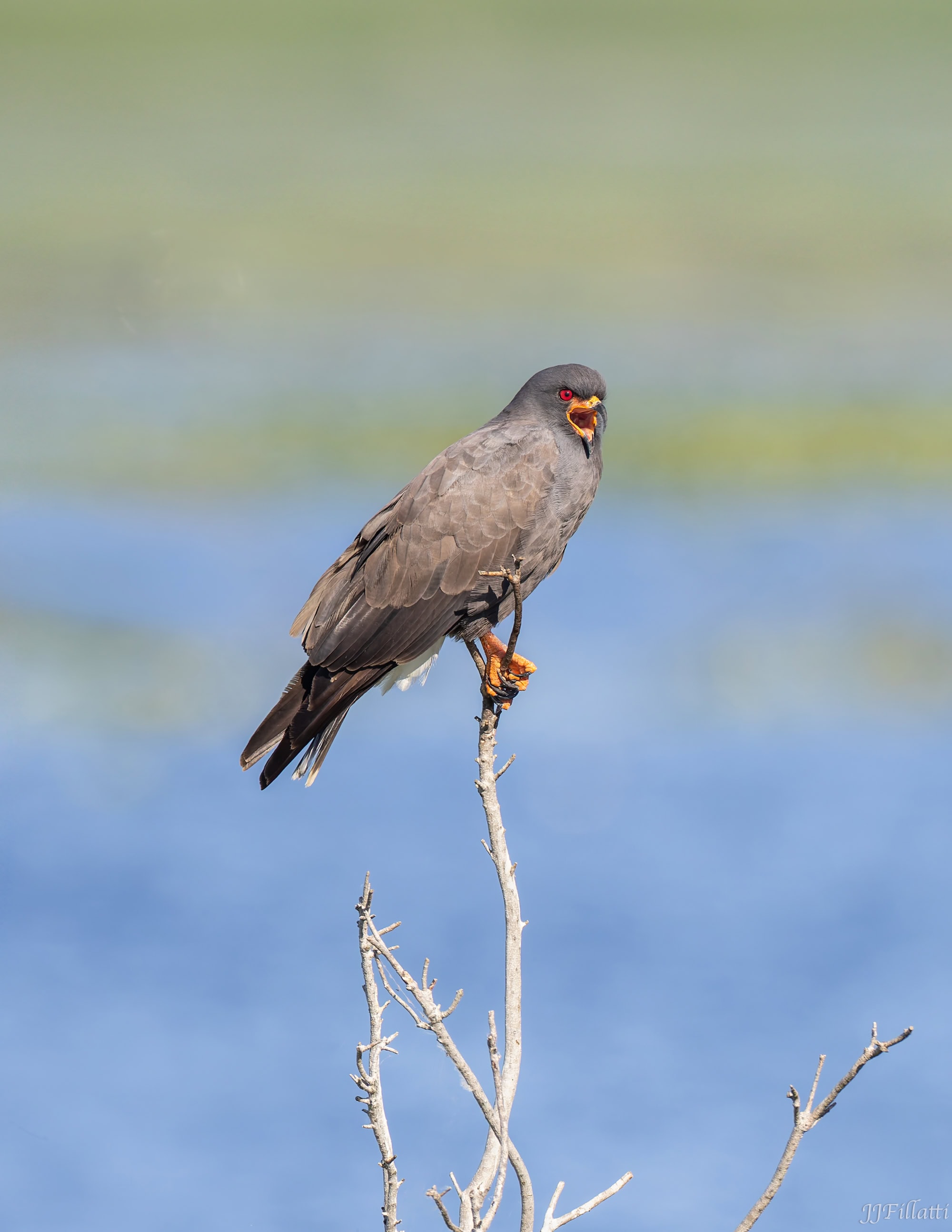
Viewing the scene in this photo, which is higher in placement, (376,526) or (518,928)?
(376,526)

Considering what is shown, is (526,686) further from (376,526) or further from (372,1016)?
(372,1016)

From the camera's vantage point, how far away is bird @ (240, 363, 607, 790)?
4145mm

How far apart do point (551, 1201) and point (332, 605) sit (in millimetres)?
2205

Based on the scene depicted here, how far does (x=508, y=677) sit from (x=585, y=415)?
1124 mm

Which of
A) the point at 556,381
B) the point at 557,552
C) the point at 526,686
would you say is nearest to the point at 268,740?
the point at 526,686

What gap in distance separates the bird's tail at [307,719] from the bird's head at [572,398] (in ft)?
3.77

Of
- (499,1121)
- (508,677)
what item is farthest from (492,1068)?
(508,677)

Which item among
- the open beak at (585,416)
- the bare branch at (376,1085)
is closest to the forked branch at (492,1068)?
the bare branch at (376,1085)

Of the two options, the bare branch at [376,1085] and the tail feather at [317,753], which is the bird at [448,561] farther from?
the bare branch at [376,1085]

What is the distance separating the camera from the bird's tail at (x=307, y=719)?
4000 millimetres

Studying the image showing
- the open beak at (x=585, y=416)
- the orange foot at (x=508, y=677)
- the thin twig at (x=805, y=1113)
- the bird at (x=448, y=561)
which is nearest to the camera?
the thin twig at (x=805, y=1113)

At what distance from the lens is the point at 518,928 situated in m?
3.07

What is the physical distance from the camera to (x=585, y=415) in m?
4.46

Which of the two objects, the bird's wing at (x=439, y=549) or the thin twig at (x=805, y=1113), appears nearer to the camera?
the thin twig at (x=805, y=1113)
